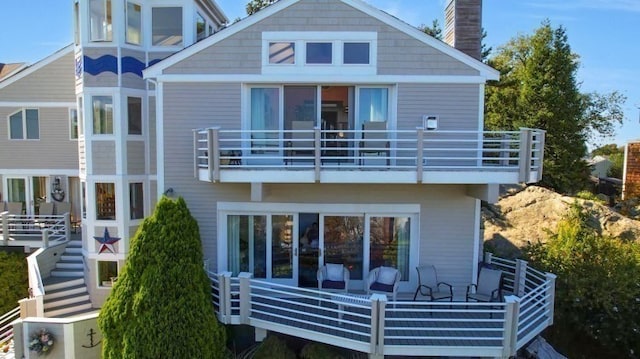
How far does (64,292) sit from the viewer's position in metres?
10.9

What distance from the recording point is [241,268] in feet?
30.5

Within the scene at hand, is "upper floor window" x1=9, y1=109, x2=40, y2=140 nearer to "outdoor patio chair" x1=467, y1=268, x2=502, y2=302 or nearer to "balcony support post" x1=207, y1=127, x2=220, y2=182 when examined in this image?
"balcony support post" x1=207, y1=127, x2=220, y2=182

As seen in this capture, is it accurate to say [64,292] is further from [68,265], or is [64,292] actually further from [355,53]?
[355,53]

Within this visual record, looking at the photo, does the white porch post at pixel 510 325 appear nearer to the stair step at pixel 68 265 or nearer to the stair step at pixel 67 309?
the stair step at pixel 67 309

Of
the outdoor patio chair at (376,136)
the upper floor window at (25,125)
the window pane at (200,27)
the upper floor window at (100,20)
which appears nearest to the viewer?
the outdoor patio chair at (376,136)

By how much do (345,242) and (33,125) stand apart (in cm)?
1280

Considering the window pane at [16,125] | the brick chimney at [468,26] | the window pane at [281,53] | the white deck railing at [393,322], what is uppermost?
the brick chimney at [468,26]

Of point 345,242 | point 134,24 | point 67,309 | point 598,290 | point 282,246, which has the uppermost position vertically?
point 134,24

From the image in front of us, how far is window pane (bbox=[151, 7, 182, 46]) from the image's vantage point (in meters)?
10.6

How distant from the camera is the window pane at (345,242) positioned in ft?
29.8

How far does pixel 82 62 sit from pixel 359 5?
748 cm

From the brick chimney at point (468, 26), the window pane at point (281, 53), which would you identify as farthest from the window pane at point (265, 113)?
the brick chimney at point (468, 26)

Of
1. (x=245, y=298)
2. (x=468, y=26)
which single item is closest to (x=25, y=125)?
(x=245, y=298)

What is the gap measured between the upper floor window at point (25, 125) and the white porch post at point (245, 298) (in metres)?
11.4
